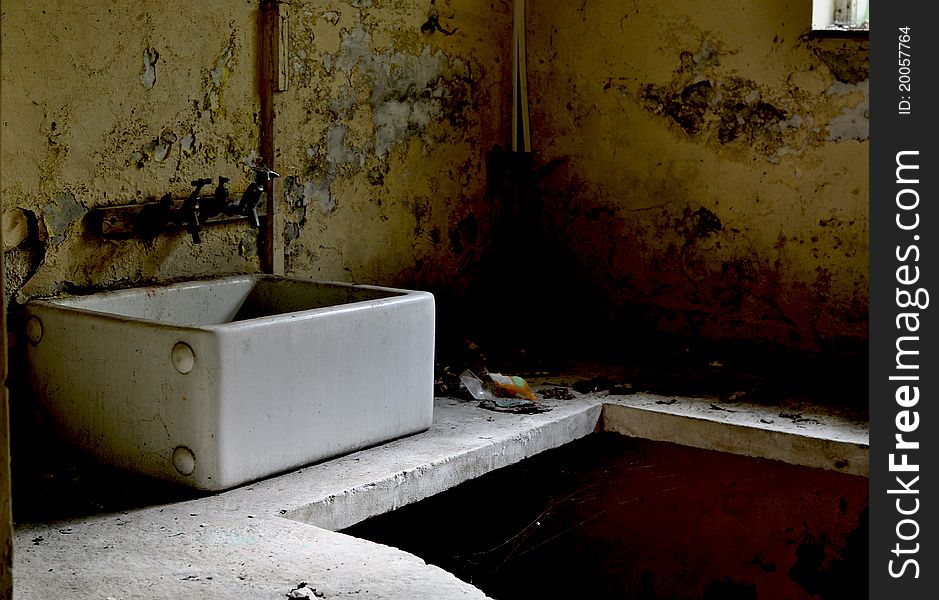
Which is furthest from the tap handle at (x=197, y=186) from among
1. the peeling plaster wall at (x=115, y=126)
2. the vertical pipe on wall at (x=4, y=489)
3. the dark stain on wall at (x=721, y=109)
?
the vertical pipe on wall at (x=4, y=489)

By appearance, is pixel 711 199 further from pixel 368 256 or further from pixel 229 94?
pixel 229 94

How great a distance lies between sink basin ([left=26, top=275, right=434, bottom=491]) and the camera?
2.12 meters

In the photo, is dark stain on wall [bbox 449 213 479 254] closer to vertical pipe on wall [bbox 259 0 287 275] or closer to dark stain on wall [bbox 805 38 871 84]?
vertical pipe on wall [bbox 259 0 287 275]

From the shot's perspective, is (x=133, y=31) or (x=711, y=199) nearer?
(x=133, y=31)

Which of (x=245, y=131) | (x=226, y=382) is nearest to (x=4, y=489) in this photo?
(x=226, y=382)

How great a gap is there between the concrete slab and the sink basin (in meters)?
0.09

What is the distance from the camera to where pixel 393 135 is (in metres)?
3.34

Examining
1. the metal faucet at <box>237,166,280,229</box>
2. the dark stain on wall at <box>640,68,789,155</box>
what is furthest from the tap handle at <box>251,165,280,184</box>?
the dark stain on wall at <box>640,68,789,155</box>

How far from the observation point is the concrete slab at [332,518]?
68.3 inches

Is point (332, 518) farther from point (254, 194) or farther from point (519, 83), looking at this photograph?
point (519, 83)

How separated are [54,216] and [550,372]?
1556 mm

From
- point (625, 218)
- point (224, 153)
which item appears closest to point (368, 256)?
point (224, 153)

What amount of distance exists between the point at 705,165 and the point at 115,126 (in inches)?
75.5
